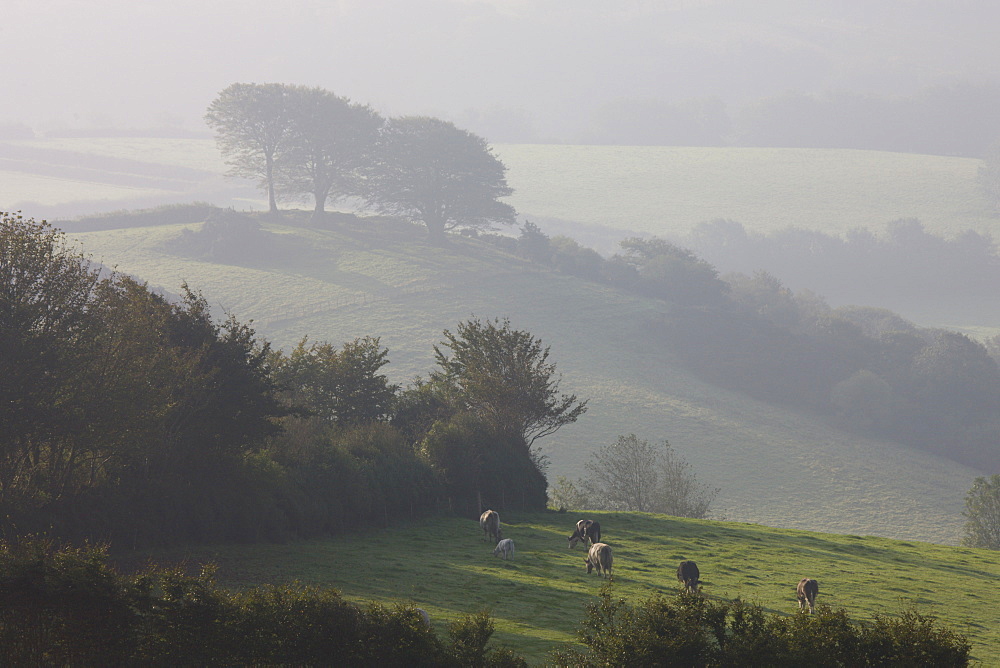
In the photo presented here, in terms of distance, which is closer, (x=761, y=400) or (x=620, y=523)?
(x=620, y=523)

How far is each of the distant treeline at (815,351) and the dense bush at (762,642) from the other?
96.5 m

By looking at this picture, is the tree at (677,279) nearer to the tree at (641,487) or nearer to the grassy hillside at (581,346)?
the grassy hillside at (581,346)

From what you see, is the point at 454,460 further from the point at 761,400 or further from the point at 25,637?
the point at 761,400

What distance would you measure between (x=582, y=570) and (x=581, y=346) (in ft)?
262

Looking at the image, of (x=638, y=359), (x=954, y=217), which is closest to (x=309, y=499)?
(x=638, y=359)

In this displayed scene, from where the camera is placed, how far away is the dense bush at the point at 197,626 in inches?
619

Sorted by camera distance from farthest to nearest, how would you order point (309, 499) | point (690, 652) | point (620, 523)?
point (620, 523)
point (309, 499)
point (690, 652)

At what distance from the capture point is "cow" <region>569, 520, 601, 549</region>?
36656mm

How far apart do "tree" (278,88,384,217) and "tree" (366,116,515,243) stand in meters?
4.08

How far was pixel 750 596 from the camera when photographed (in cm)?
3025

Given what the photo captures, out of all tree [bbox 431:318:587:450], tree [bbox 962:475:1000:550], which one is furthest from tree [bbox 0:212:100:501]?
tree [bbox 962:475:1000:550]

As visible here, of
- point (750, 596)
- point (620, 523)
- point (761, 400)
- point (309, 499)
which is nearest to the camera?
point (750, 596)

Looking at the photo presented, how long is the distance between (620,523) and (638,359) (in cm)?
6680

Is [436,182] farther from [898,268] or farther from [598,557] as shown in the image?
[598,557]
